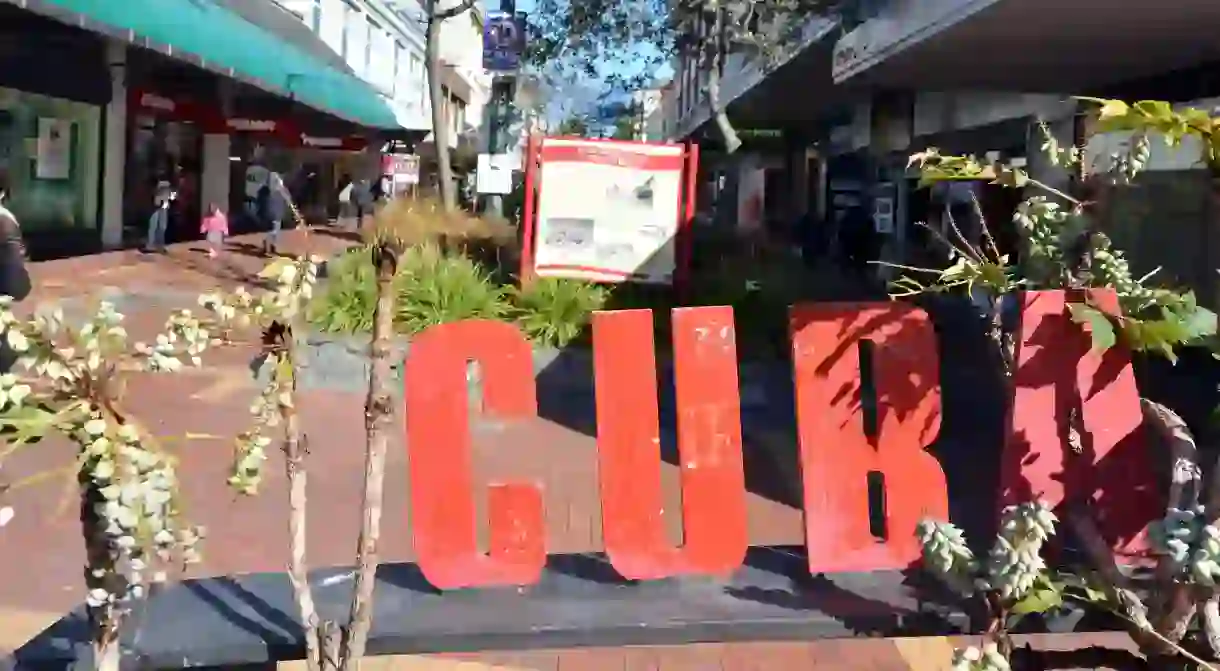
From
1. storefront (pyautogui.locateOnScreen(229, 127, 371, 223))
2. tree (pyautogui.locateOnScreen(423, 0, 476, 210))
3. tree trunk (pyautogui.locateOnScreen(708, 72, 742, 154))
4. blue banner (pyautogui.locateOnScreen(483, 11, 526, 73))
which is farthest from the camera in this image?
storefront (pyautogui.locateOnScreen(229, 127, 371, 223))

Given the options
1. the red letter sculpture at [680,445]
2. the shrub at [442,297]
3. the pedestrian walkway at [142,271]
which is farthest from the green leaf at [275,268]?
the pedestrian walkway at [142,271]

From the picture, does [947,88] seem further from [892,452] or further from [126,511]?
[126,511]

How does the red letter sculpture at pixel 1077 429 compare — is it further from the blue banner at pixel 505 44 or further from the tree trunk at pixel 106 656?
the blue banner at pixel 505 44

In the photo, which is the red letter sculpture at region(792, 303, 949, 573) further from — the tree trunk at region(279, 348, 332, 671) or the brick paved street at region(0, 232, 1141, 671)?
the tree trunk at region(279, 348, 332, 671)

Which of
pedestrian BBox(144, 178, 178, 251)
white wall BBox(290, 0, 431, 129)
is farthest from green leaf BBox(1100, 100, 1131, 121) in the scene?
white wall BBox(290, 0, 431, 129)

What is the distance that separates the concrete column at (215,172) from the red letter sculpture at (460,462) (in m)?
25.3

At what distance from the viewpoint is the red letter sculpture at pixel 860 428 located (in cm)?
388

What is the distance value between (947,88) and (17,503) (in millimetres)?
16331

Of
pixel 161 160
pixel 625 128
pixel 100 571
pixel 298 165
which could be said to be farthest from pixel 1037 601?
pixel 625 128

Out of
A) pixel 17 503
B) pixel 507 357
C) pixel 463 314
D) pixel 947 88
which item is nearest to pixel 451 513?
pixel 507 357

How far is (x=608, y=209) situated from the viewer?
12.2 meters

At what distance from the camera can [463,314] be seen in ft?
37.2

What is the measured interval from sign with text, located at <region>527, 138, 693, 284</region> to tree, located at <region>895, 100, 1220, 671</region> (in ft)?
28.0

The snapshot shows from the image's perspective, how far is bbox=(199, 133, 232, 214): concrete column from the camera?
91.4ft
